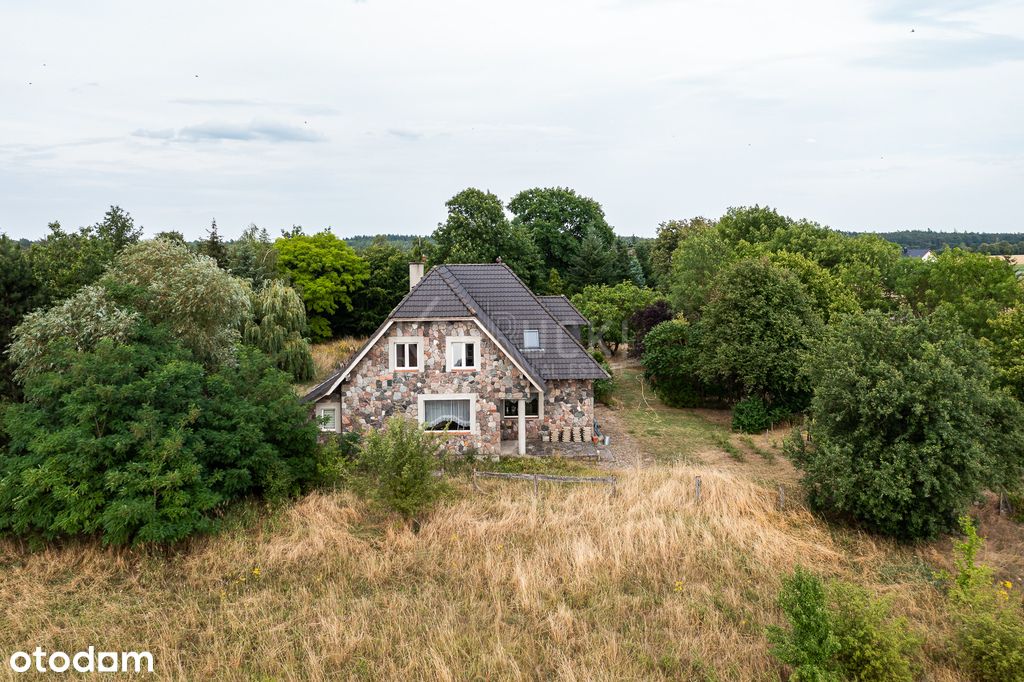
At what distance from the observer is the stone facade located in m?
21.7

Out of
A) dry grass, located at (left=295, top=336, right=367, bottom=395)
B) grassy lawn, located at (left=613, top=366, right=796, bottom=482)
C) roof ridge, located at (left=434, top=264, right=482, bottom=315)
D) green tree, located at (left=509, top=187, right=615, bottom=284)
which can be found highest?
green tree, located at (left=509, top=187, right=615, bottom=284)

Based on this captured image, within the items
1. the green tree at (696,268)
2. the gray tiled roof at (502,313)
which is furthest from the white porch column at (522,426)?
the green tree at (696,268)

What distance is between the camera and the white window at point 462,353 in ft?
71.4

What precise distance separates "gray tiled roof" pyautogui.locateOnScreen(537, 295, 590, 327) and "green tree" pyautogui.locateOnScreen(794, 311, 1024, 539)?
38.7 feet

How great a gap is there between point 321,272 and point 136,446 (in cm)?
3786

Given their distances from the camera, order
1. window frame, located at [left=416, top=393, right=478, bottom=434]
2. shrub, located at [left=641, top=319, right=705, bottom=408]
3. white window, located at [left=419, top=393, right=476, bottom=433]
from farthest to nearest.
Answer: shrub, located at [left=641, top=319, right=705, bottom=408] → white window, located at [left=419, top=393, right=476, bottom=433] → window frame, located at [left=416, top=393, right=478, bottom=434]

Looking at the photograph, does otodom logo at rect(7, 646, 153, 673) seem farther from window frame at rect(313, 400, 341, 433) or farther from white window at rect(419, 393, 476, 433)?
white window at rect(419, 393, 476, 433)

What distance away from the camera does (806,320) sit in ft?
97.1

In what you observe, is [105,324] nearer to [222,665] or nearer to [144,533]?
[144,533]

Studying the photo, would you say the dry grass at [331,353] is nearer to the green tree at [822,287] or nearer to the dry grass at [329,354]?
the dry grass at [329,354]

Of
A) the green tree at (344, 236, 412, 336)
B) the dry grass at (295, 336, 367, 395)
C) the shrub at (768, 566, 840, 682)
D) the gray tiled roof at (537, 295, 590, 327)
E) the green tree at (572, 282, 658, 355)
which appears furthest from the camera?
the green tree at (344, 236, 412, 336)

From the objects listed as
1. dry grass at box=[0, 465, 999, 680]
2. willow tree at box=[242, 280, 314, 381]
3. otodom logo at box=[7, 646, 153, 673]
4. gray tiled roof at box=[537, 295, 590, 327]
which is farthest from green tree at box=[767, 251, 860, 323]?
otodom logo at box=[7, 646, 153, 673]

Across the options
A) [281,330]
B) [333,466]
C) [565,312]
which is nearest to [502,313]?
[565,312]

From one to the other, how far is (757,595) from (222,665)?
9768mm
